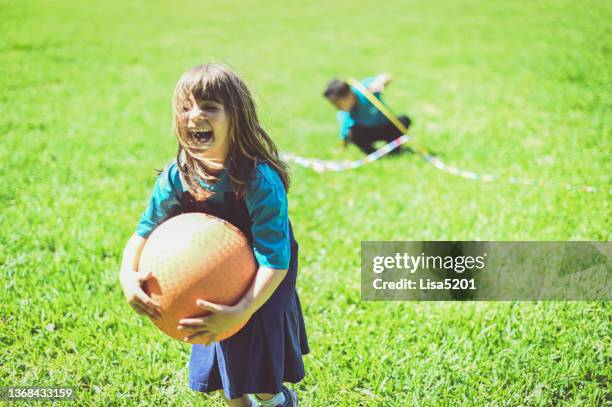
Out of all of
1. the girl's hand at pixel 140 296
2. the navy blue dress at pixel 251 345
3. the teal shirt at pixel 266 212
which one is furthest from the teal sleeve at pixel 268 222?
the girl's hand at pixel 140 296

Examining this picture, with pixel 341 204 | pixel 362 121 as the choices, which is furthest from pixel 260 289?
pixel 362 121

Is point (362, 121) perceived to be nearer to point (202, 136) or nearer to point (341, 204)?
point (341, 204)

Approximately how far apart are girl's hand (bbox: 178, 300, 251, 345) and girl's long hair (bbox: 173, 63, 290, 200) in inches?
18.5

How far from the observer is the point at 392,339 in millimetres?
3391

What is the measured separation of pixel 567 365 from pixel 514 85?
712 cm

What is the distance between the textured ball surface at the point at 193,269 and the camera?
201 cm

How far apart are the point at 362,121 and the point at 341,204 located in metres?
1.80

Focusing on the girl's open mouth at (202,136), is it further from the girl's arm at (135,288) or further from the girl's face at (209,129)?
the girl's arm at (135,288)

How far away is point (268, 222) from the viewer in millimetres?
2051

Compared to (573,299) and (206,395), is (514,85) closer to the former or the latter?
(573,299)

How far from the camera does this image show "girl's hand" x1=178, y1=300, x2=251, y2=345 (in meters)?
1.98

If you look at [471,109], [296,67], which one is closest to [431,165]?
[471,109]

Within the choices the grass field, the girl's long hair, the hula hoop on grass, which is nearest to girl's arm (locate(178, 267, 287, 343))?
the girl's long hair

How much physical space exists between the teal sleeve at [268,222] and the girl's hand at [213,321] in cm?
23
